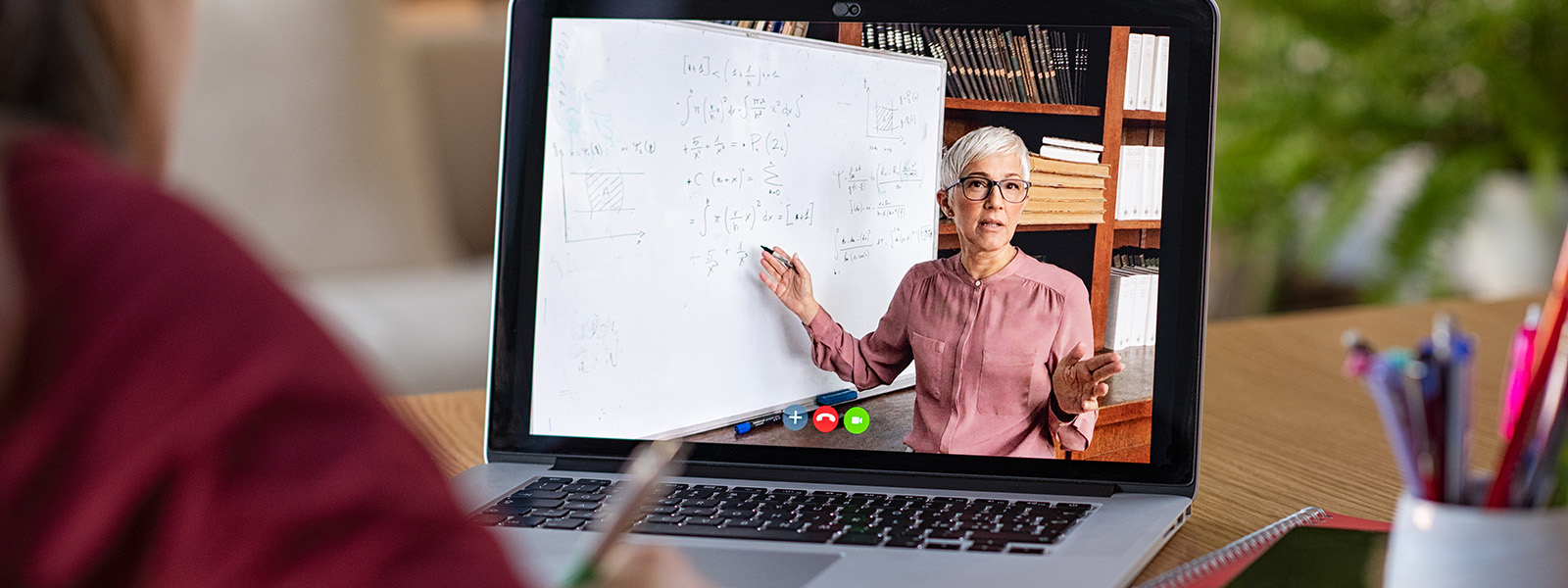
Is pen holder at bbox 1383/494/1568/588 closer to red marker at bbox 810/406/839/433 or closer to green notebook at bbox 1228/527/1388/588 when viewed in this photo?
green notebook at bbox 1228/527/1388/588

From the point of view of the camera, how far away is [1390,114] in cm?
195

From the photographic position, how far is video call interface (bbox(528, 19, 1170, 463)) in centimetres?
63

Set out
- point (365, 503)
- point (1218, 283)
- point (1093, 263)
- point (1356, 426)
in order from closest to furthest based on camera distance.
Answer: point (365, 503), point (1093, 263), point (1356, 426), point (1218, 283)

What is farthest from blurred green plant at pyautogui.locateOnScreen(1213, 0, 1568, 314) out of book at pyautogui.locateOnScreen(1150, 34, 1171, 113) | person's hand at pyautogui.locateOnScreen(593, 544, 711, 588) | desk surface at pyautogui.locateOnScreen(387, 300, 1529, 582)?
person's hand at pyautogui.locateOnScreen(593, 544, 711, 588)

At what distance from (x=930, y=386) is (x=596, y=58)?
0.85 feet

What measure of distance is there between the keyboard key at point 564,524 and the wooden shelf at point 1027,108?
0.29 m

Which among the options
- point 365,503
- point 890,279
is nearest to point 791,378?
point 890,279

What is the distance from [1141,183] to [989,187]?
0.25 feet

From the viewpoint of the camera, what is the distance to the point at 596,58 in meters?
0.69

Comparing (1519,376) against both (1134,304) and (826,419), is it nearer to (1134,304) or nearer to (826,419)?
(1134,304)

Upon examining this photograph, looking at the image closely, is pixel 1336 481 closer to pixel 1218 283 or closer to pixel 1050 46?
pixel 1050 46

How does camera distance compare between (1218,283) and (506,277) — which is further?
(1218,283)

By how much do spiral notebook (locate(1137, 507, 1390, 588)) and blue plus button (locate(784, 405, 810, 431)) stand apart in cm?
21

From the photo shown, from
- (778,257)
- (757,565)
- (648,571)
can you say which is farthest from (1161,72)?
(648,571)
